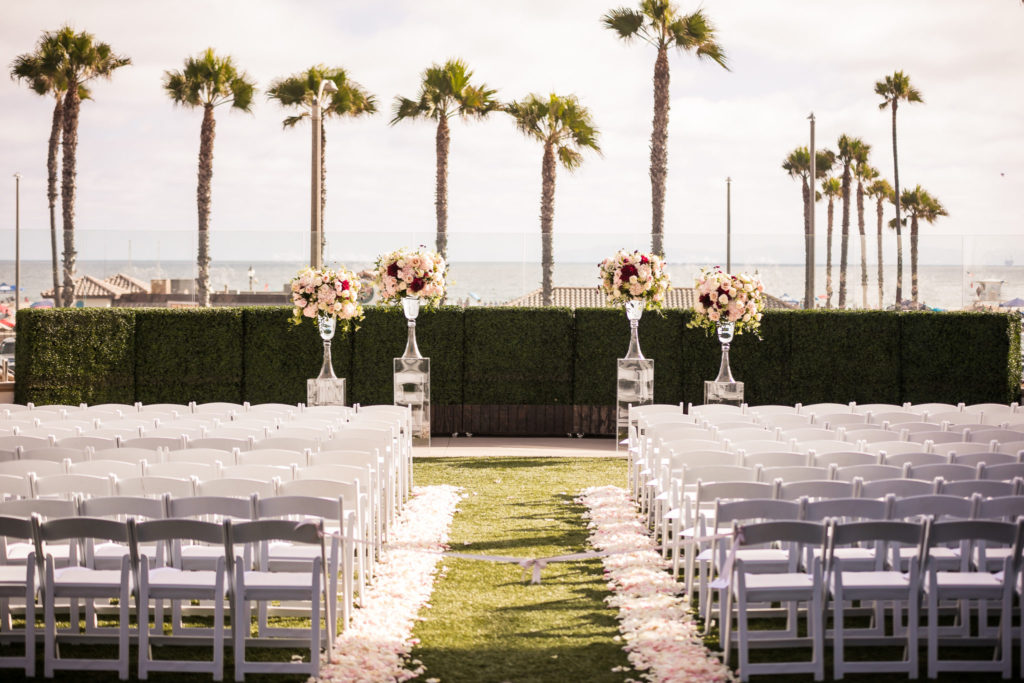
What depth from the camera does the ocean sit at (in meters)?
16.8

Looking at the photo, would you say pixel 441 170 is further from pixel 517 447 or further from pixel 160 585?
pixel 160 585

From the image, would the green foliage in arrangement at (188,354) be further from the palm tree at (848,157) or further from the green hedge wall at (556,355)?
the palm tree at (848,157)

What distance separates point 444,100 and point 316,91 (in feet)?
11.4

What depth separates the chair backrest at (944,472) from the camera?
6.72m

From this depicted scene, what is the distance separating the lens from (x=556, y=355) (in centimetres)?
1588

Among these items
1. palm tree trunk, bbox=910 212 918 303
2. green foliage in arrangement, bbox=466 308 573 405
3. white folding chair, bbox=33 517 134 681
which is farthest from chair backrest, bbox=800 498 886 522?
palm tree trunk, bbox=910 212 918 303

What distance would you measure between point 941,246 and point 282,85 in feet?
54.3

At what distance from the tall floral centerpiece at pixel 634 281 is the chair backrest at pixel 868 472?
21.2ft

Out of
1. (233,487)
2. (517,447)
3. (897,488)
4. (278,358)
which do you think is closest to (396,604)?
(233,487)

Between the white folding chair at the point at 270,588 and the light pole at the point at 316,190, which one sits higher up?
the light pole at the point at 316,190

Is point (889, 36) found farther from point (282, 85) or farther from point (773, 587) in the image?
point (773, 587)

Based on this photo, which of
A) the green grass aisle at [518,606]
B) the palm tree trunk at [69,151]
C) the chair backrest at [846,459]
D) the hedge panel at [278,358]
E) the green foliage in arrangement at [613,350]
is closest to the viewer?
the green grass aisle at [518,606]

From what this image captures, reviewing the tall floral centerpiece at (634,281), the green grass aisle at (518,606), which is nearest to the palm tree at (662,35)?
the tall floral centerpiece at (634,281)

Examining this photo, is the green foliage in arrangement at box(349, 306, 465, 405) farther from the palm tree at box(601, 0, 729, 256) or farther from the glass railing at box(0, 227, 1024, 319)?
the palm tree at box(601, 0, 729, 256)
